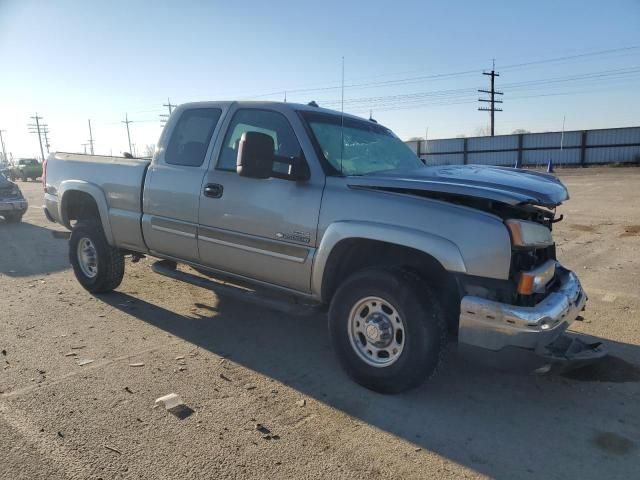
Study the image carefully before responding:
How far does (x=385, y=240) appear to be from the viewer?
318cm

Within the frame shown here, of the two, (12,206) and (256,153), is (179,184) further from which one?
(12,206)

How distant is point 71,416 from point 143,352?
104cm

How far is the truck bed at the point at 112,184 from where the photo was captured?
4.95m

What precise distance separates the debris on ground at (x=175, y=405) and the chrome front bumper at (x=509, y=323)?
183 centimetres

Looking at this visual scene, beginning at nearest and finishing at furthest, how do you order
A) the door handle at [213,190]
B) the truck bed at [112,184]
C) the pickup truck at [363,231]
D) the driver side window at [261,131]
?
the pickup truck at [363,231] < the driver side window at [261,131] < the door handle at [213,190] < the truck bed at [112,184]

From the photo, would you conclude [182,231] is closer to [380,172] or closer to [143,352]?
[143,352]

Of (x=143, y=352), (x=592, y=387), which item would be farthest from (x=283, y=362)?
(x=592, y=387)

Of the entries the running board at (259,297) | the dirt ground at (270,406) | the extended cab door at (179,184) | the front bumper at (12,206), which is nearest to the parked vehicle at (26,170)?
the front bumper at (12,206)

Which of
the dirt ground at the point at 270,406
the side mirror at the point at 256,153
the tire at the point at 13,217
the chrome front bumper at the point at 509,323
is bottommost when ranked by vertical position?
the dirt ground at the point at 270,406

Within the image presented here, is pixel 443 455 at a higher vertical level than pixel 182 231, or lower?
lower

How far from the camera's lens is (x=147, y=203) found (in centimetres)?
480

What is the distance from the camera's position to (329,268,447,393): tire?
3.14 meters

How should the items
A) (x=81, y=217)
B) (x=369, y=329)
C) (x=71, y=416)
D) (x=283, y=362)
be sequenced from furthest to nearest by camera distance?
(x=81, y=217), (x=283, y=362), (x=369, y=329), (x=71, y=416)

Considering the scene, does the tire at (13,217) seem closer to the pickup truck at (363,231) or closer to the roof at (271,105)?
the pickup truck at (363,231)
